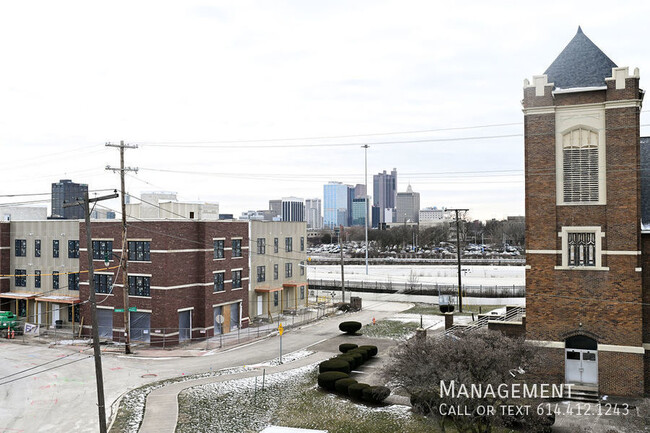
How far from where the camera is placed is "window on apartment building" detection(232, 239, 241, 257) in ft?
148

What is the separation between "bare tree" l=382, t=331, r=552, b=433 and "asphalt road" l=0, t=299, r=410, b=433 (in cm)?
1399

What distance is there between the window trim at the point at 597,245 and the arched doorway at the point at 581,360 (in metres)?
3.31

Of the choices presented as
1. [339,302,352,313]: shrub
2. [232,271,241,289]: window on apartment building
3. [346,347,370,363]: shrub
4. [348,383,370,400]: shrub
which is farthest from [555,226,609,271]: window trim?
[339,302,352,313]: shrub

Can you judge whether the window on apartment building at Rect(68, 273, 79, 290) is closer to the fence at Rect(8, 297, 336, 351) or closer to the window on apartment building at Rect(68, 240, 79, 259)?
the window on apartment building at Rect(68, 240, 79, 259)

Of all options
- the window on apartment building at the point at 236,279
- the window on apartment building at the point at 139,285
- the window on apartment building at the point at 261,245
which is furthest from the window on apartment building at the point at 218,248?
the window on apartment building at the point at 261,245

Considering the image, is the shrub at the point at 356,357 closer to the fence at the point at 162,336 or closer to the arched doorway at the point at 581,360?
the fence at the point at 162,336

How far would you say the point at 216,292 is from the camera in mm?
42250

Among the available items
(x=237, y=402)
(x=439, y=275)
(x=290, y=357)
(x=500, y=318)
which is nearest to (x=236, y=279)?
(x=290, y=357)

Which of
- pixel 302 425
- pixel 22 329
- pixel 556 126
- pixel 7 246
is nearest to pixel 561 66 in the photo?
pixel 556 126

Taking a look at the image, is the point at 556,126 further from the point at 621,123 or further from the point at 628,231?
the point at 628,231

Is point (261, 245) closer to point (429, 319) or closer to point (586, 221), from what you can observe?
point (429, 319)

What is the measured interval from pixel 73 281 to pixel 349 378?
97.8ft

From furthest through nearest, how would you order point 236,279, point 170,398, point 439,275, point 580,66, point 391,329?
point 439,275, point 236,279, point 391,329, point 580,66, point 170,398

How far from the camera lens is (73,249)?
151 feet
